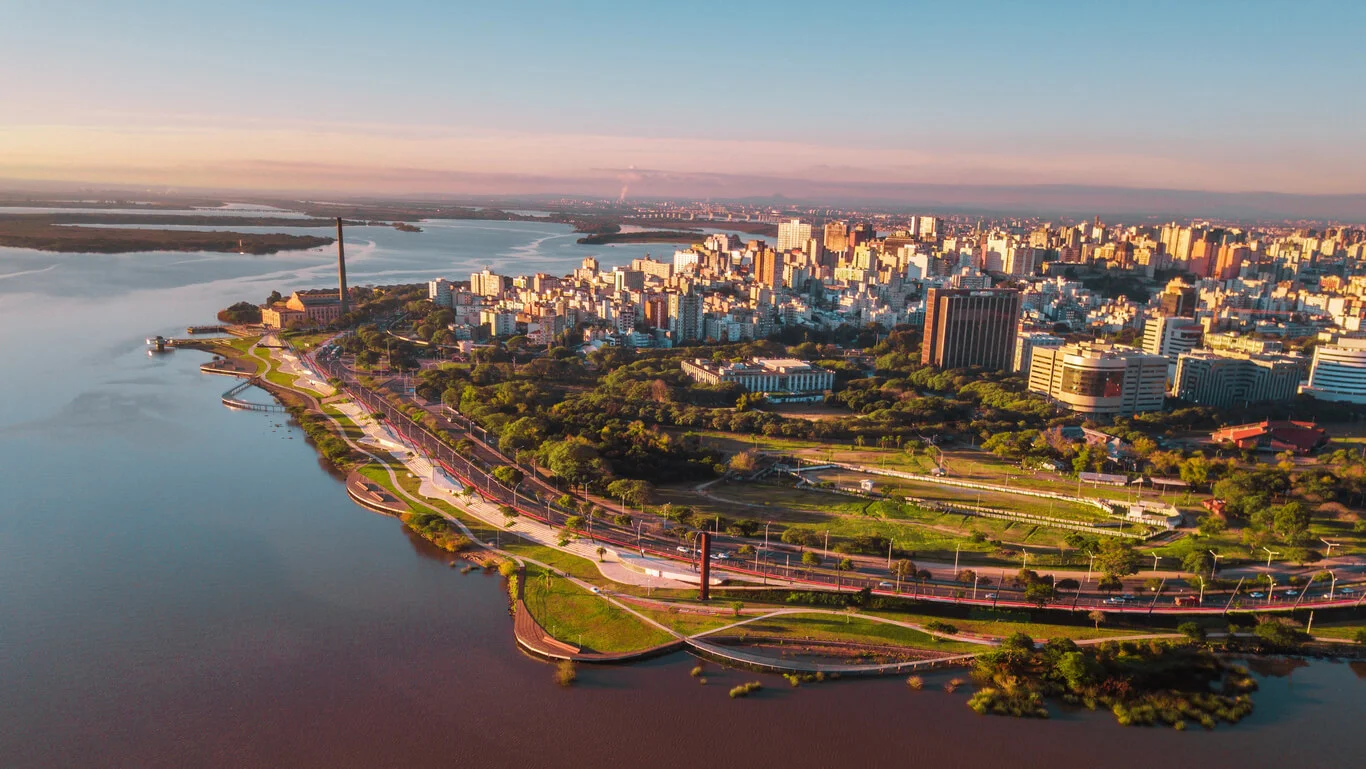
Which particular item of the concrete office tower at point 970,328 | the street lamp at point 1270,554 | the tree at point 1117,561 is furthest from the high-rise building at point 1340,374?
the tree at point 1117,561

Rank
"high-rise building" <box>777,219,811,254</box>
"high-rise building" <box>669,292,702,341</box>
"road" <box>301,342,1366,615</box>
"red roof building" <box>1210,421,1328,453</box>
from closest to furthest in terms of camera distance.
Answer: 1. "road" <box>301,342,1366,615</box>
2. "red roof building" <box>1210,421,1328,453</box>
3. "high-rise building" <box>669,292,702,341</box>
4. "high-rise building" <box>777,219,811,254</box>

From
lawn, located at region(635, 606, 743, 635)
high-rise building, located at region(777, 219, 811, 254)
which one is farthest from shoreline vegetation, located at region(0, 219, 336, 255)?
lawn, located at region(635, 606, 743, 635)

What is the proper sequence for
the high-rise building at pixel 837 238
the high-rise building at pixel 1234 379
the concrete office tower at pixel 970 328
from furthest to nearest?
the high-rise building at pixel 837 238
the concrete office tower at pixel 970 328
the high-rise building at pixel 1234 379

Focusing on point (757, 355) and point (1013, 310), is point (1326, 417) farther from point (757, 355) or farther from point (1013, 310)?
point (757, 355)

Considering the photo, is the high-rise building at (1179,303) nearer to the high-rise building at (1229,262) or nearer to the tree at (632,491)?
the high-rise building at (1229,262)

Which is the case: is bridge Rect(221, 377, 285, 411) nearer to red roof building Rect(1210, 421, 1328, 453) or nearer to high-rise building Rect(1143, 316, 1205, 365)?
red roof building Rect(1210, 421, 1328, 453)

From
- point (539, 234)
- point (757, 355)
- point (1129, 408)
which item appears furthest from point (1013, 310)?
point (539, 234)
